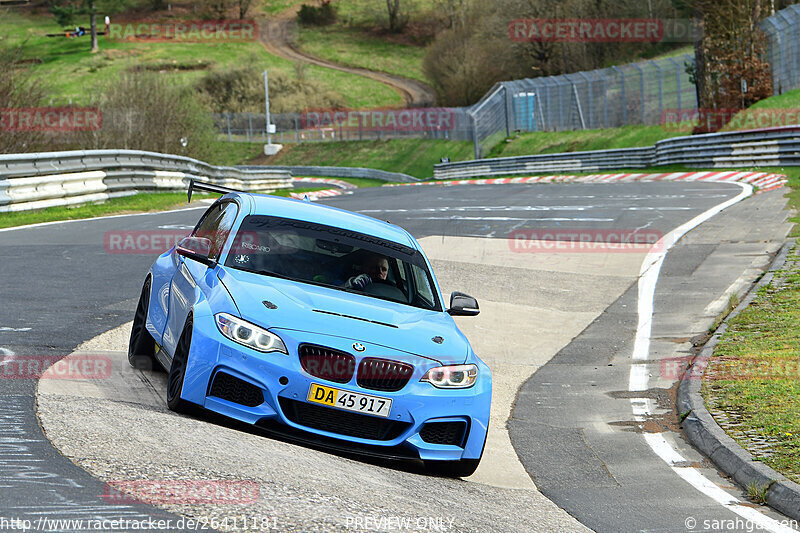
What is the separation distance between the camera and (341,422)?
21.2 feet

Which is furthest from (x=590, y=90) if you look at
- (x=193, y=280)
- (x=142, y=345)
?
(x=193, y=280)

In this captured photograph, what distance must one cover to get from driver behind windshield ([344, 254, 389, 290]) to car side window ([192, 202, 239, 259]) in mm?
1038

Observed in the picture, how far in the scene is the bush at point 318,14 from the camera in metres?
139

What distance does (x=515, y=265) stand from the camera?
16.1 meters

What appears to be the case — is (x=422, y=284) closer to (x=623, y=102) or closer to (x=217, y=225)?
(x=217, y=225)

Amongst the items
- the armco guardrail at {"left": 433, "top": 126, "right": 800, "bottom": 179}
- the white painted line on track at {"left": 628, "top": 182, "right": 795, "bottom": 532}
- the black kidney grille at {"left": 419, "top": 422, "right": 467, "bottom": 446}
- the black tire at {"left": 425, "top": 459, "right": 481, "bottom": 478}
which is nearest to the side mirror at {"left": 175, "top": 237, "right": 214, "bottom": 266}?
the black kidney grille at {"left": 419, "top": 422, "right": 467, "bottom": 446}

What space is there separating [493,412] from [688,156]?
30142mm

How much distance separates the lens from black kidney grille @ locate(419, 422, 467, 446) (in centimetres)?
662
